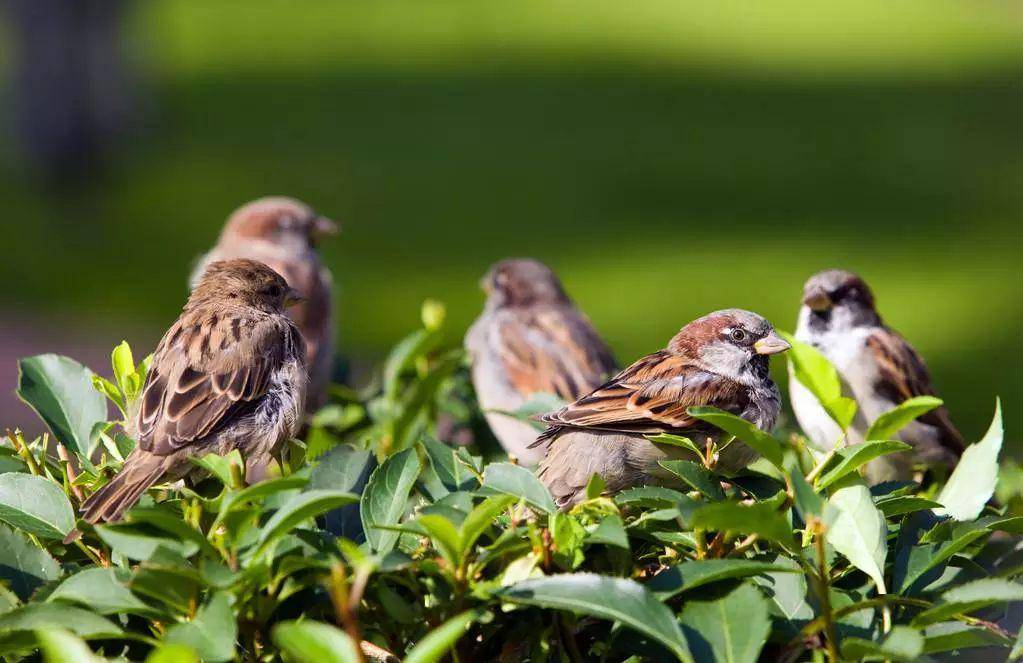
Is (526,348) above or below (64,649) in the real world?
below

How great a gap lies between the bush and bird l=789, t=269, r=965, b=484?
1547mm

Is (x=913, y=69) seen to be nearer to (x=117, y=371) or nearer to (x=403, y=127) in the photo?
(x=403, y=127)

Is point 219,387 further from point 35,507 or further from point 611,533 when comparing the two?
point 611,533

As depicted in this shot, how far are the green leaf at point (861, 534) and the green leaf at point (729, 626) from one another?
149 millimetres

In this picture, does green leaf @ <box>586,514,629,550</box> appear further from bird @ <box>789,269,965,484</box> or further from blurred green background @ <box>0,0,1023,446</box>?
blurred green background @ <box>0,0,1023,446</box>

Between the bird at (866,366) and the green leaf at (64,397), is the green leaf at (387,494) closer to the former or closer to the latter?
the green leaf at (64,397)

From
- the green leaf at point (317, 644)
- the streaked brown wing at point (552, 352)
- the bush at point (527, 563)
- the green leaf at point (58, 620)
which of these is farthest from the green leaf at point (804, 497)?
the streaked brown wing at point (552, 352)

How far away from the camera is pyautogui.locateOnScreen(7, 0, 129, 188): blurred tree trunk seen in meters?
11.7

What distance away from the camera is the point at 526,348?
4.55 metres

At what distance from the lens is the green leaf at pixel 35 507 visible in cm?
175

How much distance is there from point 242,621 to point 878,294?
28.6 ft

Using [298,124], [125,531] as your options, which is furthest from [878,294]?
[125,531]

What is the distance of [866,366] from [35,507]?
255 cm

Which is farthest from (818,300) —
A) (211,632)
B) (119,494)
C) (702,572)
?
(211,632)
